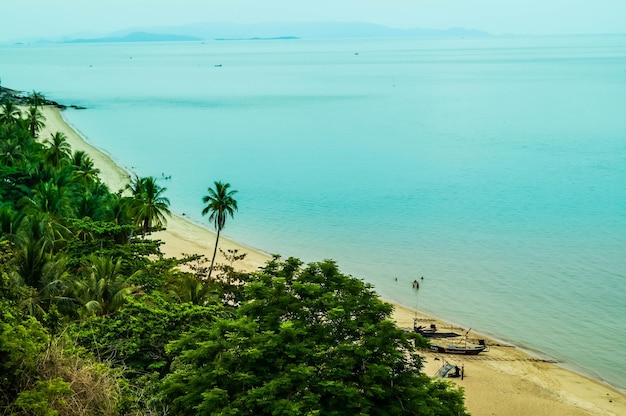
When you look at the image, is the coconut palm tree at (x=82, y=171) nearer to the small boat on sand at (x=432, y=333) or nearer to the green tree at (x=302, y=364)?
the small boat on sand at (x=432, y=333)

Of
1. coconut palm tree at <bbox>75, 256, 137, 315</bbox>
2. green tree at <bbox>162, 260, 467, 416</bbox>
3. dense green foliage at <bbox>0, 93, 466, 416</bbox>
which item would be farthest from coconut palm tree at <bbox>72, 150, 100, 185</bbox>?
green tree at <bbox>162, 260, 467, 416</bbox>

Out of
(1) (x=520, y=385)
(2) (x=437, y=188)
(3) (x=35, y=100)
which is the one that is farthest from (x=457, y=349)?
(3) (x=35, y=100)

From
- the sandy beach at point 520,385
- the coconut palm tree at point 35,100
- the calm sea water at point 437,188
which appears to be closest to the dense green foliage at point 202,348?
the sandy beach at point 520,385

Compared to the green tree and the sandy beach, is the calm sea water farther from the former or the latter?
the green tree

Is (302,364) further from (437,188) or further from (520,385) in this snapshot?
(437,188)

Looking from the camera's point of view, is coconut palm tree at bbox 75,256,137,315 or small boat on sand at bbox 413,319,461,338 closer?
coconut palm tree at bbox 75,256,137,315
